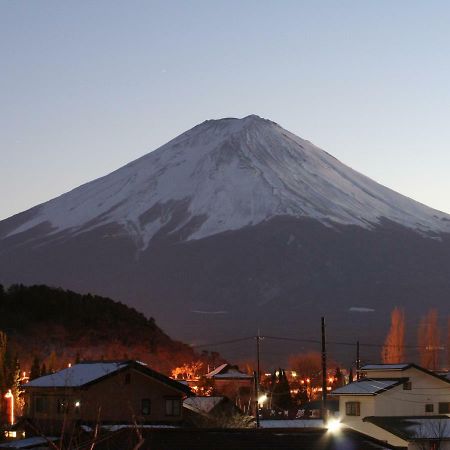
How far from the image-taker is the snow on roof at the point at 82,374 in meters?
35.2

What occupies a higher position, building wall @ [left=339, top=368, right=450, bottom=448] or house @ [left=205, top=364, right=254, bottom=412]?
house @ [left=205, top=364, right=254, bottom=412]

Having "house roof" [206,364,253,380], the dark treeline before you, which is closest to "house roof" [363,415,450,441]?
the dark treeline

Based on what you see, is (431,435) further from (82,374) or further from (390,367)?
(82,374)

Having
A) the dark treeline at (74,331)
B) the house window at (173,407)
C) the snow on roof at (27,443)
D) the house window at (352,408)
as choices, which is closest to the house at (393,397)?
the house window at (352,408)

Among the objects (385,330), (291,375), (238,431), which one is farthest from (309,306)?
(238,431)

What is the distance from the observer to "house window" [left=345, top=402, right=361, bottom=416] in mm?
41219

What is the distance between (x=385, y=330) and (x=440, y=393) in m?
115

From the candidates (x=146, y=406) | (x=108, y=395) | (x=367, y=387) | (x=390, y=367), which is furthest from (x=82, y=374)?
(x=390, y=367)

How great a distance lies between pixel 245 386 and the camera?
208 feet

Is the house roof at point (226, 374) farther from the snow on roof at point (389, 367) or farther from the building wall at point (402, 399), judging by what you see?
the building wall at point (402, 399)

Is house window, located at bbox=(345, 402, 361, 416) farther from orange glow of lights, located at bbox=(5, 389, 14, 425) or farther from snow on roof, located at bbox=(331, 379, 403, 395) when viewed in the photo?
orange glow of lights, located at bbox=(5, 389, 14, 425)

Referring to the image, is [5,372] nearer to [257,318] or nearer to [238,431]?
[238,431]

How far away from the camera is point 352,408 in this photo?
41.3 metres

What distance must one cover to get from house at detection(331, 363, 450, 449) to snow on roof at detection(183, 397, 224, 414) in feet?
14.8
